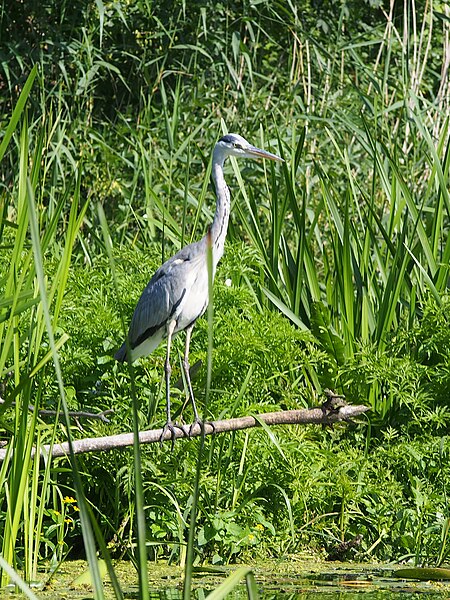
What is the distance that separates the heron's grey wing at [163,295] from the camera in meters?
4.29

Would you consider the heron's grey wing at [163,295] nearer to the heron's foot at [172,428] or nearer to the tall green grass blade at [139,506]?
the heron's foot at [172,428]

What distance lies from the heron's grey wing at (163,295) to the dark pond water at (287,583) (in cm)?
107

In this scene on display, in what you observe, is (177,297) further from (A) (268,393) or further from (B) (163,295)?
(A) (268,393)

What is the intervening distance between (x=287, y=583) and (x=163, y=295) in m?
1.41

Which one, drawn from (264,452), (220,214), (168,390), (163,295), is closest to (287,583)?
(264,452)

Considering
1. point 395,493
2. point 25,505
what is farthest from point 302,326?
point 25,505

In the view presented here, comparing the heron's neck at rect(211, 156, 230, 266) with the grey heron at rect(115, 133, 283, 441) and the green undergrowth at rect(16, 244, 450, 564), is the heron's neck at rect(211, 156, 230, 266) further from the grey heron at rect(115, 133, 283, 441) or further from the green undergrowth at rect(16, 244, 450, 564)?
the green undergrowth at rect(16, 244, 450, 564)

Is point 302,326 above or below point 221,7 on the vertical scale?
below

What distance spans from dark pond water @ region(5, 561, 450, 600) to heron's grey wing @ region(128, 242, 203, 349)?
1075 millimetres

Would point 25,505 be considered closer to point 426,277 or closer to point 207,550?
point 207,550

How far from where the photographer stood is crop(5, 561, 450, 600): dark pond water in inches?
127

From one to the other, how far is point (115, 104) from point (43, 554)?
4.34 metres

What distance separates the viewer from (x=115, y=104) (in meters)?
7.40

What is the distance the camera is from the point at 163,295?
429 cm
